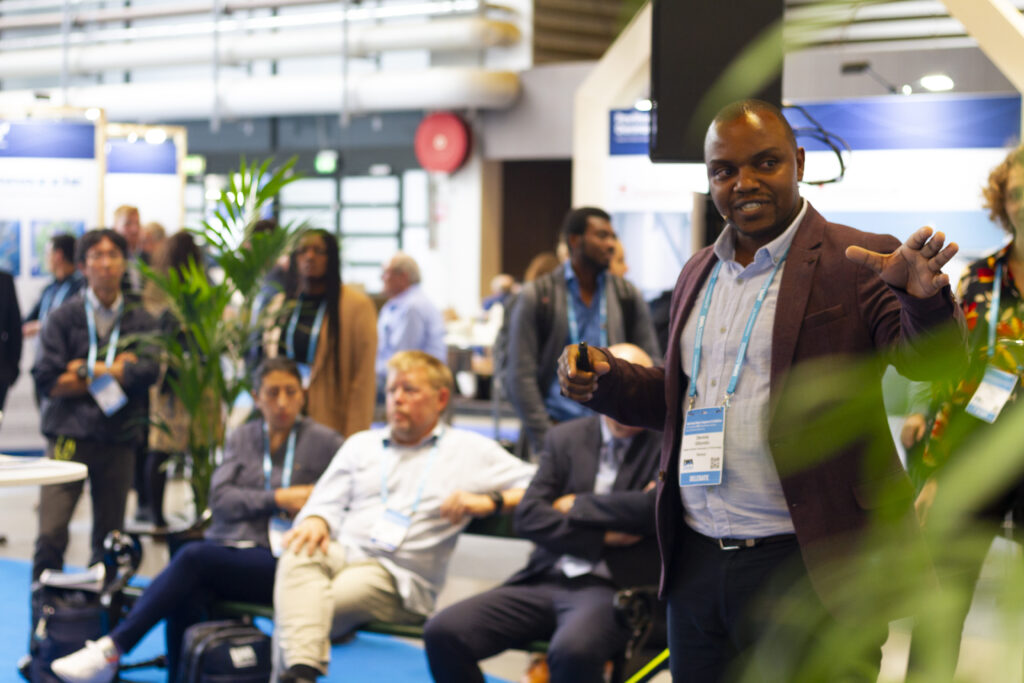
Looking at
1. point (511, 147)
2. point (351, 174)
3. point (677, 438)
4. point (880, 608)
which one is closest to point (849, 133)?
point (677, 438)

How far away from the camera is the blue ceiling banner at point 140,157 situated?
10.0 metres

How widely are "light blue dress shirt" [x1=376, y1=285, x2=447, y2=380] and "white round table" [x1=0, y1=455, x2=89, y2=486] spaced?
169 inches

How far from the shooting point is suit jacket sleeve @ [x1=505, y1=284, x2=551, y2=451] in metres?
4.54

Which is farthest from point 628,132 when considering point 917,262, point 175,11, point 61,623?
point 175,11

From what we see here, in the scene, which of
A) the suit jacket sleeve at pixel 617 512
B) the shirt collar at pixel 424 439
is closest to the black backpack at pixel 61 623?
the shirt collar at pixel 424 439

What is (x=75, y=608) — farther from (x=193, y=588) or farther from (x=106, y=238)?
(x=106, y=238)

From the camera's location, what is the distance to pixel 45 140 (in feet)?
26.8

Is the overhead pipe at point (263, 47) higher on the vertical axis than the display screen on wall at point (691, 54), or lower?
higher

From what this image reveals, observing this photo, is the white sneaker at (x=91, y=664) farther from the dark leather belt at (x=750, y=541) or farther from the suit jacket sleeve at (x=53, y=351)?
the dark leather belt at (x=750, y=541)

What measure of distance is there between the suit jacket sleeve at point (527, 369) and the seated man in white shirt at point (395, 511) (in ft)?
1.91

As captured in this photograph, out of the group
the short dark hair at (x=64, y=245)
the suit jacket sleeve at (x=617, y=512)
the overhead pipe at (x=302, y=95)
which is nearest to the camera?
the suit jacket sleeve at (x=617, y=512)

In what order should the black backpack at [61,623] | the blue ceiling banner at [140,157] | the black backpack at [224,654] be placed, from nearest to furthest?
the black backpack at [224,654] < the black backpack at [61,623] < the blue ceiling banner at [140,157]

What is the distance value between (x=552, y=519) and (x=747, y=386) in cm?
149

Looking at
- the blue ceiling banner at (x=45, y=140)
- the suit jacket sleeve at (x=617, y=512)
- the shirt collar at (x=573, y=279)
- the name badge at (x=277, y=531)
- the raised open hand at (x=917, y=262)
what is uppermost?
the blue ceiling banner at (x=45, y=140)
